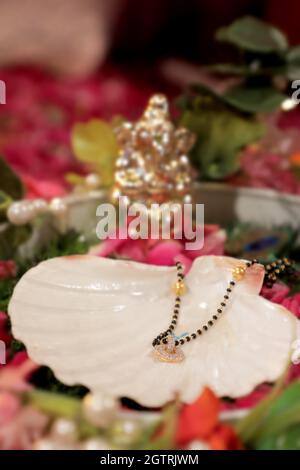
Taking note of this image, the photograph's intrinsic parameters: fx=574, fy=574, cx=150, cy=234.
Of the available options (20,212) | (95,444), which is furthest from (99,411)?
(20,212)

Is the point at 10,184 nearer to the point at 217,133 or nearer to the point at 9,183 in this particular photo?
the point at 9,183

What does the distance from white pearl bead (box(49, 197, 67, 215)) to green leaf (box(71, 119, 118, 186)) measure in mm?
100

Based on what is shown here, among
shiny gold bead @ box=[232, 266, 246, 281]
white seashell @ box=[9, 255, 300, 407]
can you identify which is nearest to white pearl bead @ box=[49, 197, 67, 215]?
white seashell @ box=[9, 255, 300, 407]

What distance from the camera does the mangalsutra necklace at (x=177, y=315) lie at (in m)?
0.50

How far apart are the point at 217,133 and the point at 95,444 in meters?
0.53

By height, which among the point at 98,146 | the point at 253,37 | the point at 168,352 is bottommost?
the point at 168,352

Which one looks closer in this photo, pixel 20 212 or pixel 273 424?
pixel 273 424

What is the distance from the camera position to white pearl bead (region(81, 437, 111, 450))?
1.21ft

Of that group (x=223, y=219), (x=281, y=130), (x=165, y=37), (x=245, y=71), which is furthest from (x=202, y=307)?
(x=165, y=37)

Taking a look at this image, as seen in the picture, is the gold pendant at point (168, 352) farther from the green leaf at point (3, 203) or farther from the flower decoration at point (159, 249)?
the green leaf at point (3, 203)

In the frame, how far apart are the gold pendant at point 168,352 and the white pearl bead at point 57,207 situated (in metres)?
0.27

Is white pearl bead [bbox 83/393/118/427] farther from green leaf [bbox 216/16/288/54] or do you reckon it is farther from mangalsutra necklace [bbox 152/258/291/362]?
green leaf [bbox 216/16/288/54]

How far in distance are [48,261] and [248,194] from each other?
0.34m

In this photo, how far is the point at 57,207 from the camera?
2.35 feet
